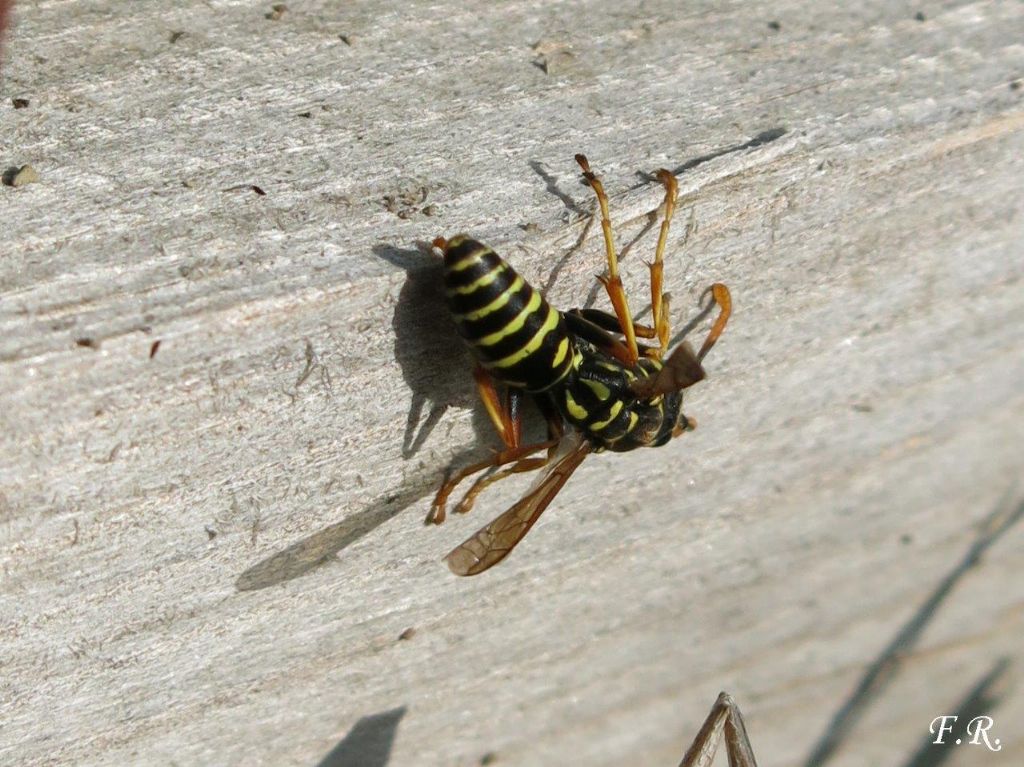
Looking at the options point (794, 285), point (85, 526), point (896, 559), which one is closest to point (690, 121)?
point (794, 285)

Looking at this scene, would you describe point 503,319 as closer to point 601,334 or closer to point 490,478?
point 490,478

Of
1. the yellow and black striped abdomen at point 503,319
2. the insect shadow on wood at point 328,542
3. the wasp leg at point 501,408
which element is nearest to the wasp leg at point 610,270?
the yellow and black striped abdomen at point 503,319

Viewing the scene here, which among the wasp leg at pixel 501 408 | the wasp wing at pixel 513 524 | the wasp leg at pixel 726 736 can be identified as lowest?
the wasp leg at pixel 726 736

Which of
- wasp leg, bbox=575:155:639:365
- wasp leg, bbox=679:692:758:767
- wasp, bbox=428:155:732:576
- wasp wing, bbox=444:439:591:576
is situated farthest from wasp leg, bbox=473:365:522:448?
wasp leg, bbox=679:692:758:767

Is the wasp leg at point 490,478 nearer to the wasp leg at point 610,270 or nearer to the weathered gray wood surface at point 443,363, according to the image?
the weathered gray wood surface at point 443,363

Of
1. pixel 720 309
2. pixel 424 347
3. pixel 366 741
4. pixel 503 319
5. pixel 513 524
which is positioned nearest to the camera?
pixel 424 347

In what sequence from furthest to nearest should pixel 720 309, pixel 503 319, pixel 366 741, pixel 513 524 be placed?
1. pixel 366 741
2. pixel 513 524
3. pixel 720 309
4. pixel 503 319

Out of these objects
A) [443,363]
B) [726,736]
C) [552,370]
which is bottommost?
[726,736]

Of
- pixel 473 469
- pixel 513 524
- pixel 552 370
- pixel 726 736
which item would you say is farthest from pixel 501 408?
pixel 726 736
